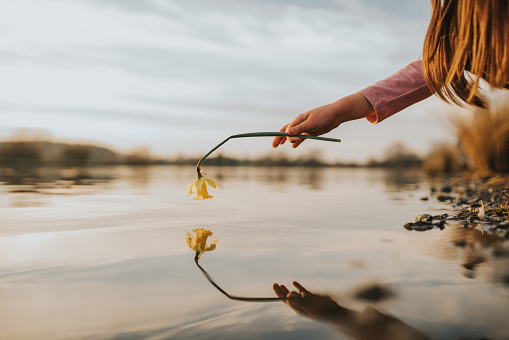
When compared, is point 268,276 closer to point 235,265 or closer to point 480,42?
point 235,265

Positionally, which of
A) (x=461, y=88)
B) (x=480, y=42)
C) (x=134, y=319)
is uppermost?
(x=480, y=42)

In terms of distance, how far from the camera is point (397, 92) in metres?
1.70

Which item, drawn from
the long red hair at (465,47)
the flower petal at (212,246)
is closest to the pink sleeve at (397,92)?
the long red hair at (465,47)

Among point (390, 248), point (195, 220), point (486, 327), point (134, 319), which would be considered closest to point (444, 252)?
point (390, 248)

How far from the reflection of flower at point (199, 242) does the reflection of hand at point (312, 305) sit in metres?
0.48

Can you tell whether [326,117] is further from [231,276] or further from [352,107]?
[231,276]

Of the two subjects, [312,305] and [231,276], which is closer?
[312,305]

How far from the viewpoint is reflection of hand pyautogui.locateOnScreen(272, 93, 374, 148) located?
1.54 m

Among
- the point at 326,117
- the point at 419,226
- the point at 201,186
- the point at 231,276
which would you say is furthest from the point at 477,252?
the point at 201,186

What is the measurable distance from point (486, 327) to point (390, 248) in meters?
0.75

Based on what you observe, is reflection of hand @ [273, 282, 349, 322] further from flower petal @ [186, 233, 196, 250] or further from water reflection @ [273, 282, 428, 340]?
flower petal @ [186, 233, 196, 250]

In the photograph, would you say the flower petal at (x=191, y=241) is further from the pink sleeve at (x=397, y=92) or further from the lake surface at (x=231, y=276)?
the pink sleeve at (x=397, y=92)

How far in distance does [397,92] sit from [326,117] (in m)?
0.38

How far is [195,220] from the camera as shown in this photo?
2.33 meters
